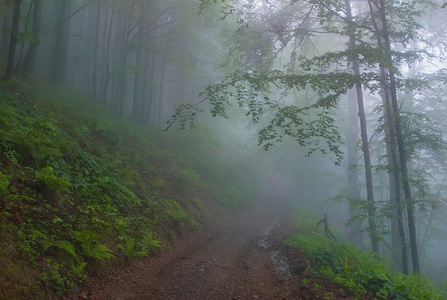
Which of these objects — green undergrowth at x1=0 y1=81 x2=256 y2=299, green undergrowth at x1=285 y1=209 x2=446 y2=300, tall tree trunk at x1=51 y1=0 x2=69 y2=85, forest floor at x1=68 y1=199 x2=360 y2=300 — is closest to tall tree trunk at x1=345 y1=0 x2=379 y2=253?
green undergrowth at x1=285 y1=209 x2=446 y2=300

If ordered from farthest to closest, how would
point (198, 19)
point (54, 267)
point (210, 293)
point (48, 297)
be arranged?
point (198, 19), point (210, 293), point (54, 267), point (48, 297)

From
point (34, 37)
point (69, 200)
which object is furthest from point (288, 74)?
point (34, 37)

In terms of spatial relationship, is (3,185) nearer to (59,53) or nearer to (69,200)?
(69,200)

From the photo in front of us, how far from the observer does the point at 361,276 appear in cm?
656

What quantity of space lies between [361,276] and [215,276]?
3.17 metres

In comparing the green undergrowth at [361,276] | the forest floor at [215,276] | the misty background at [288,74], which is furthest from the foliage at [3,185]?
the green undergrowth at [361,276]

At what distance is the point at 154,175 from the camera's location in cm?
1309

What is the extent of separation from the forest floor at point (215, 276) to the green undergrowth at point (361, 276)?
0.27 metres

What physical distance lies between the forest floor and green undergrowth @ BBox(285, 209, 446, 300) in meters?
0.27

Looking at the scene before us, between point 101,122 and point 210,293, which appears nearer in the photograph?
point 210,293

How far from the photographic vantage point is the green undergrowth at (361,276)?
229 inches

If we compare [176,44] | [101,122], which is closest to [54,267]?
[101,122]

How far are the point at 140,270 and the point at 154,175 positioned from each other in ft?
22.4

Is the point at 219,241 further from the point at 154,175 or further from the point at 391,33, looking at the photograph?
the point at 391,33
